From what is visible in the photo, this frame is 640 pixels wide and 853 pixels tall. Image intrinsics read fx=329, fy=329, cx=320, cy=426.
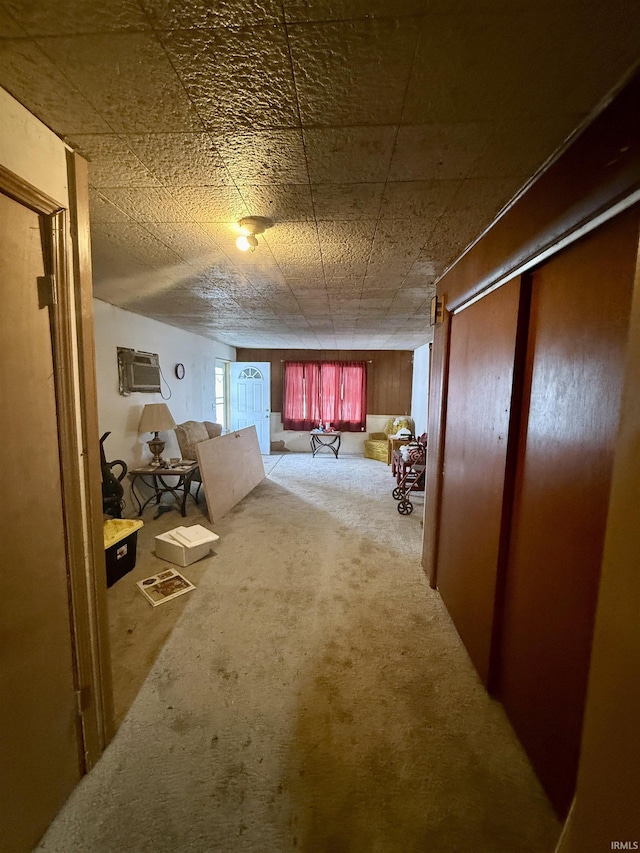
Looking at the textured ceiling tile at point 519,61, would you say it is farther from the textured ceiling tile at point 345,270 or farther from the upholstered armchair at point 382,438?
the upholstered armchair at point 382,438

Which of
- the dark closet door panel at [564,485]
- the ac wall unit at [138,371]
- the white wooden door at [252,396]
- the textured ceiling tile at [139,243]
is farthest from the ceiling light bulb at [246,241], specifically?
the white wooden door at [252,396]

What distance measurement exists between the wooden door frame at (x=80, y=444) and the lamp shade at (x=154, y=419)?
2.75m

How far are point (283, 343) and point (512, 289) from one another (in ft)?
17.5

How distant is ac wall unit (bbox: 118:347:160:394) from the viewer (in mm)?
3602

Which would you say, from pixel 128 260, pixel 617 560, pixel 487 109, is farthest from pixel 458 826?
pixel 128 260

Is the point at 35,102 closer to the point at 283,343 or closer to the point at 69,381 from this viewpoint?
the point at 69,381

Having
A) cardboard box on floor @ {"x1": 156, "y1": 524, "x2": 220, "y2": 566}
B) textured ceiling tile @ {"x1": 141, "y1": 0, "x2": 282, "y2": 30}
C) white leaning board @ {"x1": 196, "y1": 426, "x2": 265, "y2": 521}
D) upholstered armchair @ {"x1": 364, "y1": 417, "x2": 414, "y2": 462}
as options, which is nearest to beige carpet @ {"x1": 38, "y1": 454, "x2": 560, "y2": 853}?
cardboard box on floor @ {"x1": 156, "y1": 524, "x2": 220, "y2": 566}

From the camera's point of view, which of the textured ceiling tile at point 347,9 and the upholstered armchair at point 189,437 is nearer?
the textured ceiling tile at point 347,9

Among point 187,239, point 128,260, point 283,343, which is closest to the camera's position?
point 187,239

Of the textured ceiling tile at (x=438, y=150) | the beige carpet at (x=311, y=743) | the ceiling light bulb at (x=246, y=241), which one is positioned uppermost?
the textured ceiling tile at (x=438, y=150)

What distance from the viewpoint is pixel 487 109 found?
0.92 meters

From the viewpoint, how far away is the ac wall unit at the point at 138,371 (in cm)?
360

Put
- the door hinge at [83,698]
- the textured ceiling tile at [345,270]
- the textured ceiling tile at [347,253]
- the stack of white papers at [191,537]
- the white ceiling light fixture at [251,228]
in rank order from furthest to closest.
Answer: the stack of white papers at [191,537] → the textured ceiling tile at [345,270] → the textured ceiling tile at [347,253] → the white ceiling light fixture at [251,228] → the door hinge at [83,698]

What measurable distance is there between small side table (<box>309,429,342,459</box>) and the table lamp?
3.45 m
